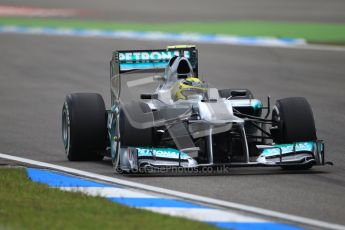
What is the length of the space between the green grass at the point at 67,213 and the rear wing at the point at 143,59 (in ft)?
11.2

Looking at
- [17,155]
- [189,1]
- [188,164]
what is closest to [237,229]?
Result: [188,164]

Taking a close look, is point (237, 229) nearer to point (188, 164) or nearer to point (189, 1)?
point (188, 164)

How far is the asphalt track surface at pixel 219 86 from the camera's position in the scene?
1111cm

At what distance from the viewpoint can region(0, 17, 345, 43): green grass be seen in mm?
31641

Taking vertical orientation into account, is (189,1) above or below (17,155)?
above

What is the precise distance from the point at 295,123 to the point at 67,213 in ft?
12.6

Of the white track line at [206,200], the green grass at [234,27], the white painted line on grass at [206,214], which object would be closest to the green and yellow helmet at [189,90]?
the white track line at [206,200]

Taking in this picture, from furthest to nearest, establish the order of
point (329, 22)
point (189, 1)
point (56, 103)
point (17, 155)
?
point (189, 1) → point (329, 22) → point (56, 103) → point (17, 155)

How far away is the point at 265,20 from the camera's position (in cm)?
3697

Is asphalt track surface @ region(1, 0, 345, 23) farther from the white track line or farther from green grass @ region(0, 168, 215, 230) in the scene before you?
green grass @ region(0, 168, 215, 230)

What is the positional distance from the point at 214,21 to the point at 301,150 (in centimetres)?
2543

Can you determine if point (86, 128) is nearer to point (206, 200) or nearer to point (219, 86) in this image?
point (206, 200)

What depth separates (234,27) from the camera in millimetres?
34750

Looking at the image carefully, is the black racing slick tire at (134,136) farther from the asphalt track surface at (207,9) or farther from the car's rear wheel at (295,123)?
the asphalt track surface at (207,9)
